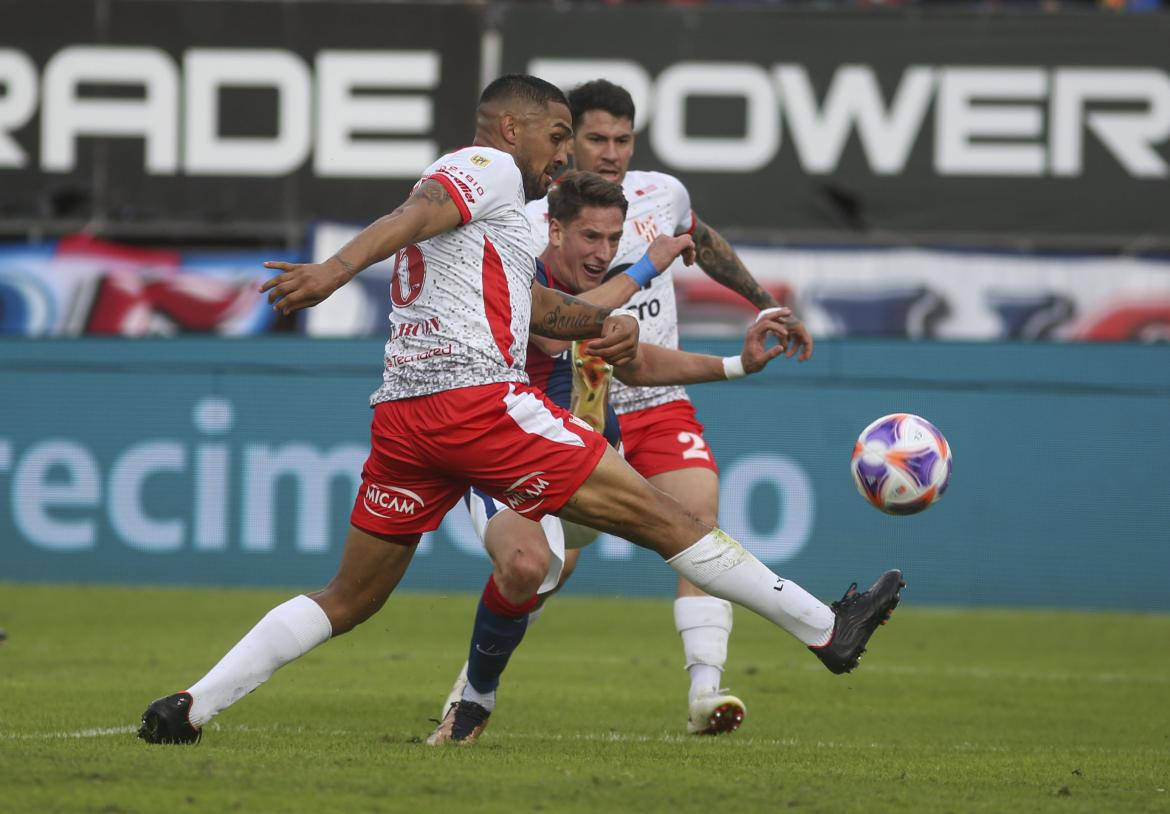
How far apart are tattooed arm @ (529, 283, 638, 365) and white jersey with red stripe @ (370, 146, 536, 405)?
353mm

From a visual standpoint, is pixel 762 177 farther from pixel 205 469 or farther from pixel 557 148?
pixel 557 148

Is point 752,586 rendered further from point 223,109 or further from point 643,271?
point 223,109

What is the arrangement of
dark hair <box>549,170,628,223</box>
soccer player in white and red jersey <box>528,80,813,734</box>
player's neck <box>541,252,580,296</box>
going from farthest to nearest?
soccer player in white and red jersey <box>528,80,813,734</box>
player's neck <box>541,252,580,296</box>
dark hair <box>549,170,628,223</box>

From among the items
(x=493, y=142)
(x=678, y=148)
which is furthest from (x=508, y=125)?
(x=678, y=148)

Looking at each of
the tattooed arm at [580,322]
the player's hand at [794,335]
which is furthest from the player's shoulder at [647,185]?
the tattooed arm at [580,322]

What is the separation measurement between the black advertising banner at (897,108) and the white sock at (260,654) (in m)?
11.6

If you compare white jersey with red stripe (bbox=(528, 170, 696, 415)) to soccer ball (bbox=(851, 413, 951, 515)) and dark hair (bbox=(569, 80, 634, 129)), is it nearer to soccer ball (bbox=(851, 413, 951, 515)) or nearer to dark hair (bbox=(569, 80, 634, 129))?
dark hair (bbox=(569, 80, 634, 129))

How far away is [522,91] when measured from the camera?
628 centimetres

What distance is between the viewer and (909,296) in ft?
56.4

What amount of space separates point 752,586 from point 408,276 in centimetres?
166

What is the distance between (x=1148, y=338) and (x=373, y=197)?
26.1 feet

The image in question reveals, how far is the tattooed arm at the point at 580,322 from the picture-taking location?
6.43m

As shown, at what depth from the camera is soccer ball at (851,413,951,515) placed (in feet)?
22.1

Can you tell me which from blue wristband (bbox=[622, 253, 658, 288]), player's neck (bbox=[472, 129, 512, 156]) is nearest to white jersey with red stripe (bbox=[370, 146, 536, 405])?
player's neck (bbox=[472, 129, 512, 156])
